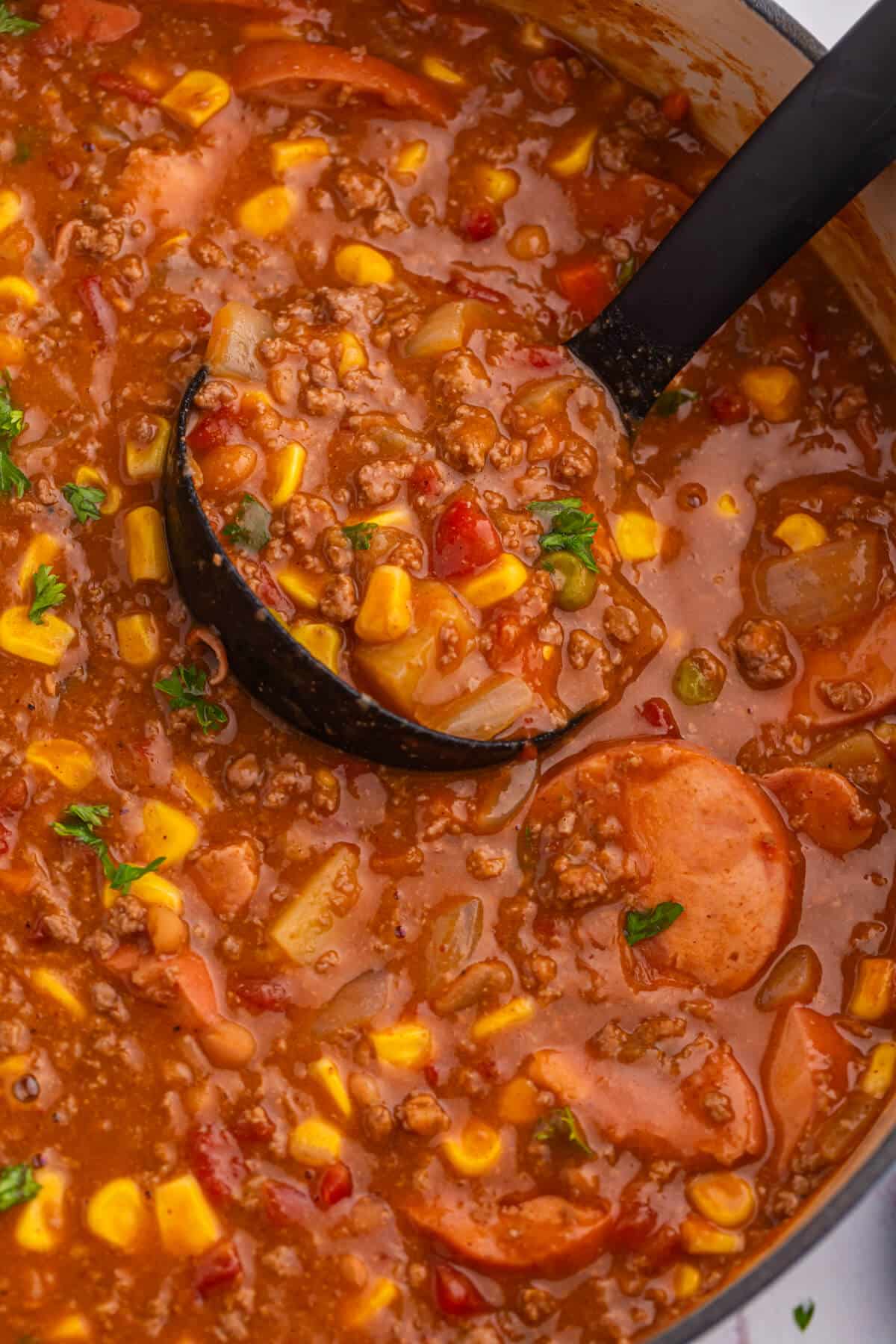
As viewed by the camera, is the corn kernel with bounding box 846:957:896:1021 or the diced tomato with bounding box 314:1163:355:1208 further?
the corn kernel with bounding box 846:957:896:1021

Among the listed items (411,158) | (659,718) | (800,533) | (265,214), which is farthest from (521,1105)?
(411,158)

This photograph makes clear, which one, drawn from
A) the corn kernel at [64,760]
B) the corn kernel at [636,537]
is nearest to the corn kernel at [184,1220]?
the corn kernel at [64,760]

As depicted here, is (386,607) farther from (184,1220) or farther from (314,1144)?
(184,1220)

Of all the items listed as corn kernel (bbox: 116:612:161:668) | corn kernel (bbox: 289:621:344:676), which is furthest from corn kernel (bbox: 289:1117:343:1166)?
corn kernel (bbox: 116:612:161:668)

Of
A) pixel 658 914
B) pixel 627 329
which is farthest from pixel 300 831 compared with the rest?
pixel 627 329

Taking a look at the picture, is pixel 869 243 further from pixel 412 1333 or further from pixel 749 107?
pixel 412 1333

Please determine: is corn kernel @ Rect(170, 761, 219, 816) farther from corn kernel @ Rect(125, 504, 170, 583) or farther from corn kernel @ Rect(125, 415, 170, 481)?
corn kernel @ Rect(125, 415, 170, 481)

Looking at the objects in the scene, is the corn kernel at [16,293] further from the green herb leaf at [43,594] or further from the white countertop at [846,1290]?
the white countertop at [846,1290]
